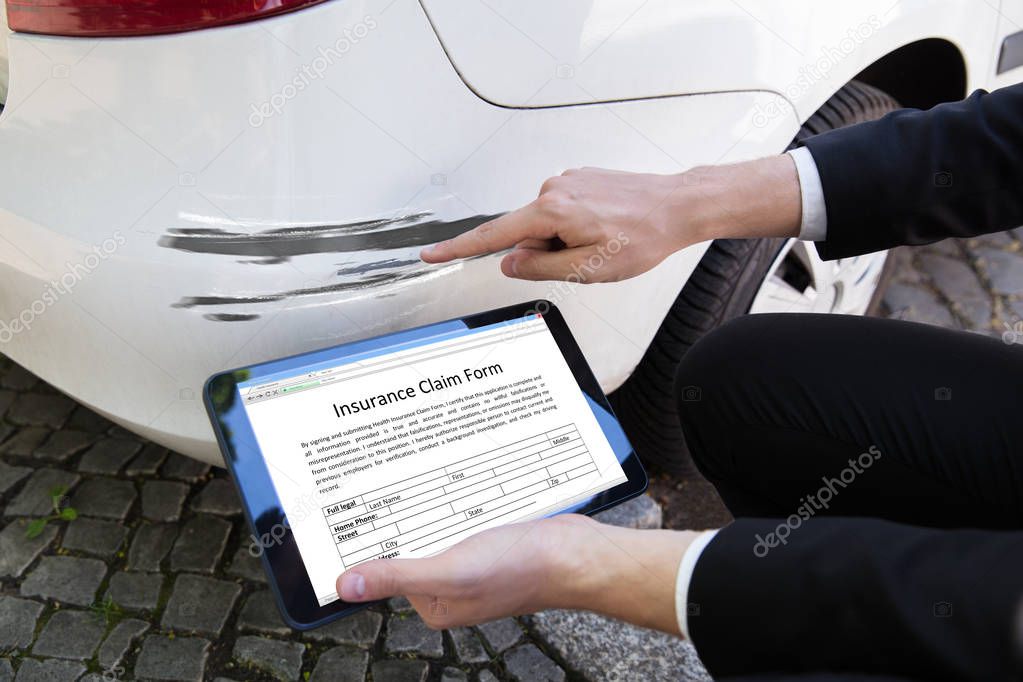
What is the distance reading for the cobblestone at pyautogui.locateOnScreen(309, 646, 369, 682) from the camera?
5.42 ft

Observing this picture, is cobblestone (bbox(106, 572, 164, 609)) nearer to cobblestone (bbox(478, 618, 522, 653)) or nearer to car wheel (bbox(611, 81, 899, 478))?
cobblestone (bbox(478, 618, 522, 653))

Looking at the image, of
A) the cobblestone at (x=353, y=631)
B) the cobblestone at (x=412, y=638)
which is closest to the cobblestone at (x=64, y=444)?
the cobblestone at (x=353, y=631)

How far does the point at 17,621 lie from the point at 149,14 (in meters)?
1.27

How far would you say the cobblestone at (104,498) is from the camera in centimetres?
195

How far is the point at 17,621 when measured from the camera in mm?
1700

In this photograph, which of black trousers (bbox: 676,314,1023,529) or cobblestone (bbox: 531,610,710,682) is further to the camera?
cobblestone (bbox: 531,610,710,682)

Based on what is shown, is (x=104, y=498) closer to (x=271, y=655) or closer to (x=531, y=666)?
(x=271, y=655)

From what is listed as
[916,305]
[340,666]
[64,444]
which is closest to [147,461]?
[64,444]

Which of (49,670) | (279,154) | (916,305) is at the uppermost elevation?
(279,154)

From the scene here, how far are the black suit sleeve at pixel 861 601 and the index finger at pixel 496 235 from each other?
55 centimetres

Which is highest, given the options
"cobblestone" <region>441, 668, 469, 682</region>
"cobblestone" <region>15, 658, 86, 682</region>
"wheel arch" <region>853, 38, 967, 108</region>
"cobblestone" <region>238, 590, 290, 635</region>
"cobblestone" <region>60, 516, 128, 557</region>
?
"wheel arch" <region>853, 38, 967, 108</region>

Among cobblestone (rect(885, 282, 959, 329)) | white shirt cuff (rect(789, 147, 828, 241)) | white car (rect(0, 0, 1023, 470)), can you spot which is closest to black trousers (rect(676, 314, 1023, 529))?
white shirt cuff (rect(789, 147, 828, 241))

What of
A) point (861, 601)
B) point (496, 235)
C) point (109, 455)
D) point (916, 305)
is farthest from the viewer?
point (916, 305)

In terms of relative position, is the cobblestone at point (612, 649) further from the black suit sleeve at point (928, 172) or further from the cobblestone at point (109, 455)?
the cobblestone at point (109, 455)
